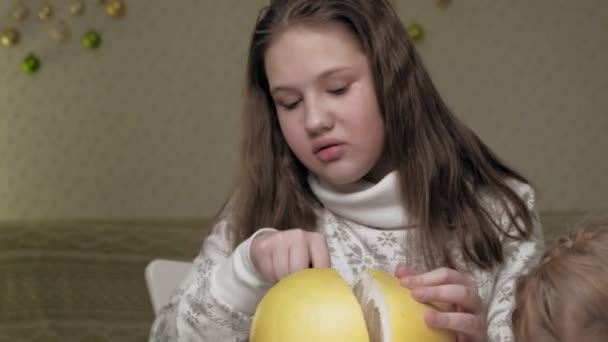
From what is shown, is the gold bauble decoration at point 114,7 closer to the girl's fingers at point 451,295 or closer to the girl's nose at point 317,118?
the girl's nose at point 317,118

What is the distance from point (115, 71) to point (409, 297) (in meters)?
1.85

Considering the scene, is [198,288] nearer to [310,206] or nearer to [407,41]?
[310,206]

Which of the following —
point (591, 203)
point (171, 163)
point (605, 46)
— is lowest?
point (591, 203)

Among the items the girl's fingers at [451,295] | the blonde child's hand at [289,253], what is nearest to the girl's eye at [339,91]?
the blonde child's hand at [289,253]

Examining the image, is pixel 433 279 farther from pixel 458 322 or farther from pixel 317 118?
pixel 317 118

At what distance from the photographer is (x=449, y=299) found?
92 centimetres

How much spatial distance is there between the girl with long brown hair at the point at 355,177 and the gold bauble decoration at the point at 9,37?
1365 millimetres

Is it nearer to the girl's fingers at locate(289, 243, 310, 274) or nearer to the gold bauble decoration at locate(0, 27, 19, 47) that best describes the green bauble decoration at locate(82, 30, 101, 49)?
the gold bauble decoration at locate(0, 27, 19, 47)

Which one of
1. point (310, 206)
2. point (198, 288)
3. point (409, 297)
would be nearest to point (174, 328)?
point (198, 288)

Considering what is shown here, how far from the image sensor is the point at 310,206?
135 centimetres

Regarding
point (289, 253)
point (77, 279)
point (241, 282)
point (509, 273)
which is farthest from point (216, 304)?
point (77, 279)

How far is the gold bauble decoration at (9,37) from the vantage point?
254cm

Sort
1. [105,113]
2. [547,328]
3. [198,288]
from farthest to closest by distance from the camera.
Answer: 1. [105,113]
2. [198,288]
3. [547,328]

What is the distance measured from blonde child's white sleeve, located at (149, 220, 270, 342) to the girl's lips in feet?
0.54
